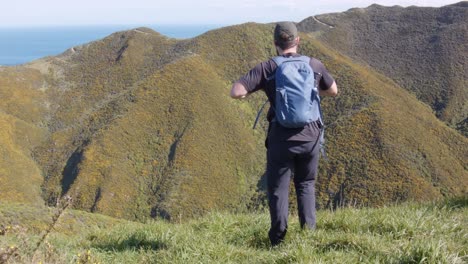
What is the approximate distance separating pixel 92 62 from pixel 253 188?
161 ft

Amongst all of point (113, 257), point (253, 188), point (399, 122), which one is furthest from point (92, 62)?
point (113, 257)

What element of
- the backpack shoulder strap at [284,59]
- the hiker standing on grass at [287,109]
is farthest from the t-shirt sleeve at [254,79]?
the backpack shoulder strap at [284,59]

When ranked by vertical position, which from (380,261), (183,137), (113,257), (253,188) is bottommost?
(253,188)

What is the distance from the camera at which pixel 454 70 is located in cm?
9156

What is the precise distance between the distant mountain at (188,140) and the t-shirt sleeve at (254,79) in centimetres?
4503

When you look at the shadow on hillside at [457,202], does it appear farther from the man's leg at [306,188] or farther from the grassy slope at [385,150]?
the grassy slope at [385,150]

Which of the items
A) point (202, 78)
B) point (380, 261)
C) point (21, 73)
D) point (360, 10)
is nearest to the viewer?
point (380, 261)

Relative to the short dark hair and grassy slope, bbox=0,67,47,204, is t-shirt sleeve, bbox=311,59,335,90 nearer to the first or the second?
the short dark hair

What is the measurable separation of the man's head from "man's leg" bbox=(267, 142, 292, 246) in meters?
1.41

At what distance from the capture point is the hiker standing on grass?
19.5ft

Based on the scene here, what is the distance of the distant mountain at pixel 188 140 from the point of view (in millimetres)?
56906

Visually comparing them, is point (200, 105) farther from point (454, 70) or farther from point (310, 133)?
point (310, 133)

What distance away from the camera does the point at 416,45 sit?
103m

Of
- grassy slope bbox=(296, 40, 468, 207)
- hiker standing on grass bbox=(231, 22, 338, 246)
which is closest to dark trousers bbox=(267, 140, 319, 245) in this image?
hiker standing on grass bbox=(231, 22, 338, 246)
